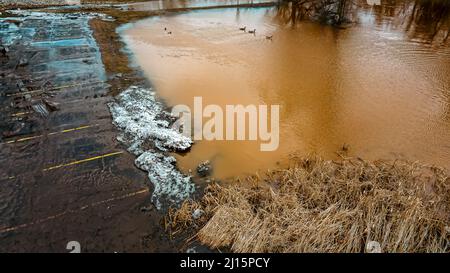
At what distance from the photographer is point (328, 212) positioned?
5.06 m

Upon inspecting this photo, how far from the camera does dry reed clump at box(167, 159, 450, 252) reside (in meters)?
4.72

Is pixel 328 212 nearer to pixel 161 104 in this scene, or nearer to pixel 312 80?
pixel 161 104

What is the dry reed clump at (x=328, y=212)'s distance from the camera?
4723 millimetres

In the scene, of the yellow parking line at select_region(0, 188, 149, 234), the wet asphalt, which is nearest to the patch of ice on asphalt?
the wet asphalt

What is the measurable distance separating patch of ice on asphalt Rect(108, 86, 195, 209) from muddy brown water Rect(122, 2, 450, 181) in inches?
16.1

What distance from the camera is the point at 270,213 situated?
5.19m

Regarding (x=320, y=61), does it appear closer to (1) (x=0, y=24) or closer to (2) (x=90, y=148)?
(2) (x=90, y=148)

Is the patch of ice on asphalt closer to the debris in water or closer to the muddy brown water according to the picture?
the debris in water

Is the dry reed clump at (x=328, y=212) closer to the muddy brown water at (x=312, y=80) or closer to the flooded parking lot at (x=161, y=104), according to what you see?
the flooded parking lot at (x=161, y=104)

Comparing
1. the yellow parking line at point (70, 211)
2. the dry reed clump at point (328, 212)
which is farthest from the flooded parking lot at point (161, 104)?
the dry reed clump at point (328, 212)

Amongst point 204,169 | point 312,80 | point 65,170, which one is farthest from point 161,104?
point 312,80

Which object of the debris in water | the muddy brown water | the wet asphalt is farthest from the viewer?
the muddy brown water

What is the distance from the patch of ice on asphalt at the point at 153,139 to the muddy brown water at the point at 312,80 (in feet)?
1.34
